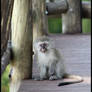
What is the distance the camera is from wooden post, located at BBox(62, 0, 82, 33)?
7.11m

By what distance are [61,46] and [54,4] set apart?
54.2 inches

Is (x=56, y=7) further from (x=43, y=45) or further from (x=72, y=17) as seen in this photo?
(x=43, y=45)

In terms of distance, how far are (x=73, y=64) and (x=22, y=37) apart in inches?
41.5

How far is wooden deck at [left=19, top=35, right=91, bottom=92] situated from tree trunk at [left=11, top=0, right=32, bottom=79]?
17 centimetres

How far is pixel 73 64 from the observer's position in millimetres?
4539

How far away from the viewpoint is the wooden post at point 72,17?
7.11 meters

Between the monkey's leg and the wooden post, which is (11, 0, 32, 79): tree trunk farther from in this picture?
the wooden post

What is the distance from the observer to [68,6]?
23.1ft

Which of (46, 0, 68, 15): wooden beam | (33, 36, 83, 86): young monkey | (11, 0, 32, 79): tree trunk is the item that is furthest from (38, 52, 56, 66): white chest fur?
(46, 0, 68, 15): wooden beam

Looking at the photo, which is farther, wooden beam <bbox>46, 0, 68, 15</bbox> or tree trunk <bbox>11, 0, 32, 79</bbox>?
wooden beam <bbox>46, 0, 68, 15</bbox>

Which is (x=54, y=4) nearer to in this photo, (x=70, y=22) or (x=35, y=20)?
(x=70, y=22)

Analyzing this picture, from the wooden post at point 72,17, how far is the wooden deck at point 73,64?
425mm

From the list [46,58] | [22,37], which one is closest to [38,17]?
[46,58]

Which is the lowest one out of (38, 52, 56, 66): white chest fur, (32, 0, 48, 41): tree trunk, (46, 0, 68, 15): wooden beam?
(38, 52, 56, 66): white chest fur
